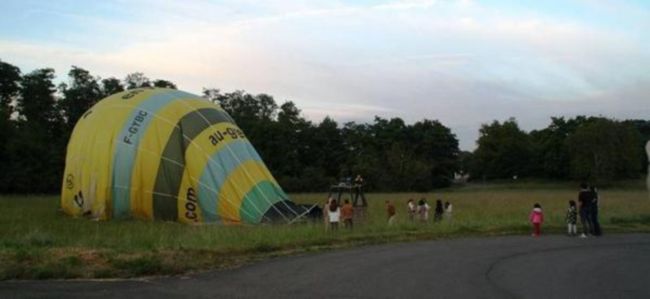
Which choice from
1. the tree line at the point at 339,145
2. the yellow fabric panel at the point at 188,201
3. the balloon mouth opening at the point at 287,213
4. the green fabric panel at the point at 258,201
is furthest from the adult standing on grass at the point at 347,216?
the tree line at the point at 339,145

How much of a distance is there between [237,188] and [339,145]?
86.7 metres

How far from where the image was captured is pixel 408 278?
11.4 meters

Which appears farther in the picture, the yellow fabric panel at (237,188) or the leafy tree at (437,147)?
the leafy tree at (437,147)

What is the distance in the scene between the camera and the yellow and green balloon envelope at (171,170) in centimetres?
2383

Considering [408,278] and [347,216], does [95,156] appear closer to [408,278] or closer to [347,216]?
[347,216]

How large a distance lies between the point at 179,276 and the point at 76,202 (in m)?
16.3

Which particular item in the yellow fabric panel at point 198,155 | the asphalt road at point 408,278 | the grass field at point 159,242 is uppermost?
the yellow fabric panel at point 198,155

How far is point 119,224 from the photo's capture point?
22328 mm

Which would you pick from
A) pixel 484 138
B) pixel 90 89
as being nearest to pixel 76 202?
pixel 90 89

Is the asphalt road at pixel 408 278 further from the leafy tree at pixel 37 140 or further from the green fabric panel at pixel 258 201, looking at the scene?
the leafy tree at pixel 37 140

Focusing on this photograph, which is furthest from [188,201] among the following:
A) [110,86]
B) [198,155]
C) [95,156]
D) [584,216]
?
[110,86]

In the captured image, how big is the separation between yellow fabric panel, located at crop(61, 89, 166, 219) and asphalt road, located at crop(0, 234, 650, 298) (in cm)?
1207

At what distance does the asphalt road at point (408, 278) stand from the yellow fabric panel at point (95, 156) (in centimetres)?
1207

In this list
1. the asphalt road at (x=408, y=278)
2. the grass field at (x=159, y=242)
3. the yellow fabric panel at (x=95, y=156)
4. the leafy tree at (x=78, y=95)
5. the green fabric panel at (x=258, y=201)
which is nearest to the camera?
the asphalt road at (x=408, y=278)
